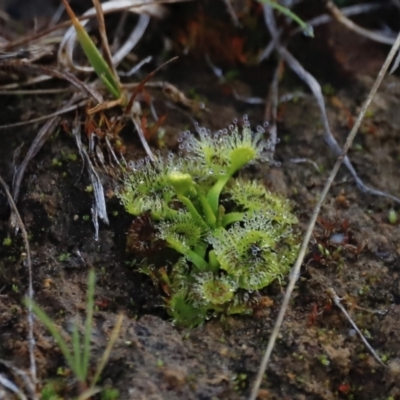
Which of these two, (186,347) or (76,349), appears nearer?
(76,349)

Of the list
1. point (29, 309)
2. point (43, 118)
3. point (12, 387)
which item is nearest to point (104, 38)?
point (43, 118)

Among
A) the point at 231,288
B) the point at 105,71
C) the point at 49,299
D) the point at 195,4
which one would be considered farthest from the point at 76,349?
the point at 195,4

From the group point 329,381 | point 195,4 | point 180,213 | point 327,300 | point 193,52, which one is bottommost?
point 329,381

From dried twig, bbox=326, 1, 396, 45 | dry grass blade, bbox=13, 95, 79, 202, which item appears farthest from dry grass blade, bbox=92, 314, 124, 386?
dried twig, bbox=326, 1, 396, 45

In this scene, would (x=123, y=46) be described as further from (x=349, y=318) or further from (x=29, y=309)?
(x=349, y=318)

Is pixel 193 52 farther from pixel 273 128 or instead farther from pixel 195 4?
pixel 273 128

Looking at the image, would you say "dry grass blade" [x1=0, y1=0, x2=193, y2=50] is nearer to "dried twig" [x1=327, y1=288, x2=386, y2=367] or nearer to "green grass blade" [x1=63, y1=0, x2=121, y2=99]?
"green grass blade" [x1=63, y1=0, x2=121, y2=99]

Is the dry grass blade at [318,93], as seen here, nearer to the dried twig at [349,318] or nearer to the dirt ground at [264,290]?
the dirt ground at [264,290]
